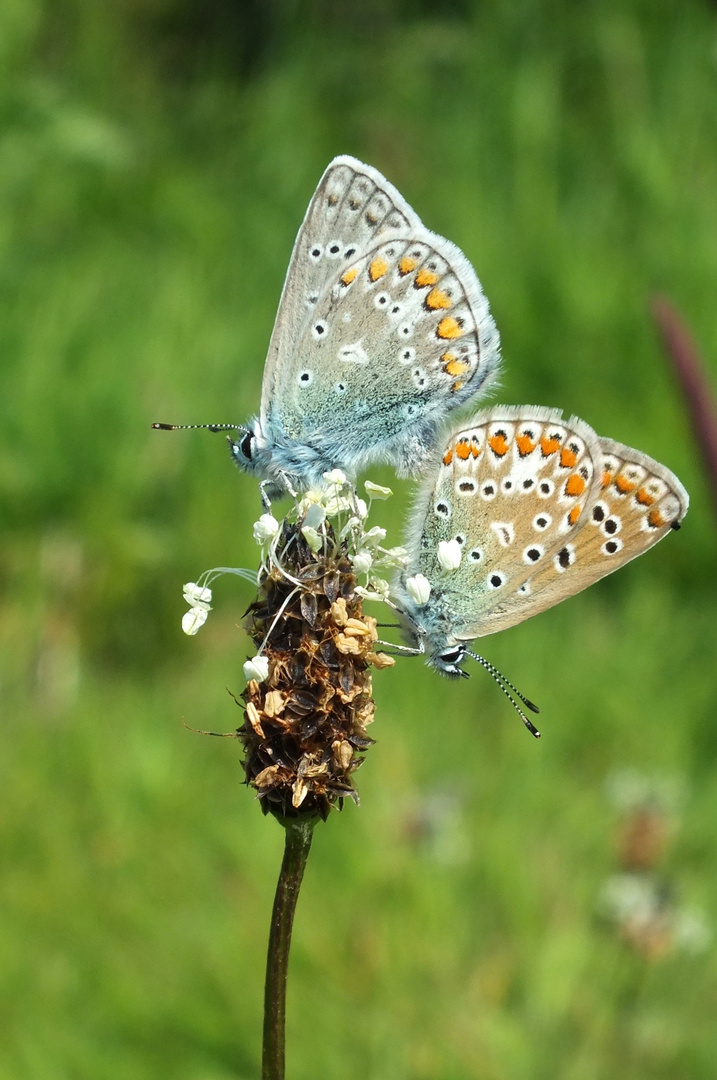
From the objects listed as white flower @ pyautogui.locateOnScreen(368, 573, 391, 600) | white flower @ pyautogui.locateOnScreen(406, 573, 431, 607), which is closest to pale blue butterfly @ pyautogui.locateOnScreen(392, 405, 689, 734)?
white flower @ pyautogui.locateOnScreen(406, 573, 431, 607)

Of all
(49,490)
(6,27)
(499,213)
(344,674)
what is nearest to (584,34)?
(499,213)

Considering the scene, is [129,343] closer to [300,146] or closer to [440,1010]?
[300,146]

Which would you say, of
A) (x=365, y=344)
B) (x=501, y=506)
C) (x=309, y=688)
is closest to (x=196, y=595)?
(x=309, y=688)

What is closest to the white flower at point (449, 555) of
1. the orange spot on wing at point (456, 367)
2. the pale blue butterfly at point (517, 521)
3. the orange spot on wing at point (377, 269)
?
the pale blue butterfly at point (517, 521)

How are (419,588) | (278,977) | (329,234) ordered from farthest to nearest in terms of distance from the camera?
1. (329,234)
2. (419,588)
3. (278,977)

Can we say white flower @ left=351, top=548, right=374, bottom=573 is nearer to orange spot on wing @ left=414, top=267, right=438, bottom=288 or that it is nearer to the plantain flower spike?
the plantain flower spike

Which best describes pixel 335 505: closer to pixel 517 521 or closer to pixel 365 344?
pixel 517 521
